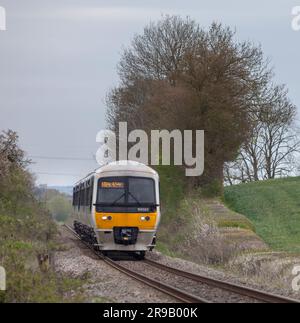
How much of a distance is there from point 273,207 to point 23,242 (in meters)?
27.3

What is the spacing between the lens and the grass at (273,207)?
1421 inches

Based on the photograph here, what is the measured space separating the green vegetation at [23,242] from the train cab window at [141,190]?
292cm

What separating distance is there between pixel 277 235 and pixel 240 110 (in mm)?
12924

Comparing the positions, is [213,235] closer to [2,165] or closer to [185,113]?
[2,165]

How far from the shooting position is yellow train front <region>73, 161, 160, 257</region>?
25750 millimetres

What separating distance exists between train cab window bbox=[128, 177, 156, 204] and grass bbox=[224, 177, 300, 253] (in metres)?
6.63

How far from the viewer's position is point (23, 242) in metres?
23.3

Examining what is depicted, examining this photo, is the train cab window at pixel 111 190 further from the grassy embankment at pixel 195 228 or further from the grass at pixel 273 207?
the grass at pixel 273 207

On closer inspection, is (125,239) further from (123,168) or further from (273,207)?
(273,207)

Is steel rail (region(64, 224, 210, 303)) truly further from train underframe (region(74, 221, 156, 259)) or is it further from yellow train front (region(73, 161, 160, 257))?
yellow train front (region(73, 161, 160, 257))

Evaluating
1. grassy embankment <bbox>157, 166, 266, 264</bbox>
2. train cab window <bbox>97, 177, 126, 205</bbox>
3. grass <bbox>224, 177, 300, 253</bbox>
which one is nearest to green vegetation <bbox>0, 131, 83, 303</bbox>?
train cab window <bbox>97, 177, 126, 205</bbox>

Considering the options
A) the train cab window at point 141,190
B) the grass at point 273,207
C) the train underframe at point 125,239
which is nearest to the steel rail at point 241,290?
the train underframe at point 125,239

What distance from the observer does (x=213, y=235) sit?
30078 mm

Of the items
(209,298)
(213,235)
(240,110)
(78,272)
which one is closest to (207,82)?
(240,110)
